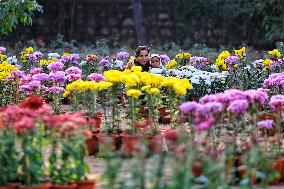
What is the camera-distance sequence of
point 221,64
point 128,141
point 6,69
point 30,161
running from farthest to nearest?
point 221,64 < point 6,69 < point 128,141 < point 30,161

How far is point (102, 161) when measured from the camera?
9297 mm

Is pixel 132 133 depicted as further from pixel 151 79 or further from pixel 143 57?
pixel 143 57

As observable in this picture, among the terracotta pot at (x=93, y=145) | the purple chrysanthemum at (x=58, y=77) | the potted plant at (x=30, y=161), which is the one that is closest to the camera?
the potted plant at (x=30, y=161)

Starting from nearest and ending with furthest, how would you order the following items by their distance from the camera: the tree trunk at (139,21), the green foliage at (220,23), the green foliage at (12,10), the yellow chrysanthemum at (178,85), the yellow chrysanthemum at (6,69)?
the yellow chrysanthemum at (178,85) < the yellow chrysanthemum at (6,69) < the green foliage at (12,10) < the tree trunk at (139,21) < the green foliage at (220,23)

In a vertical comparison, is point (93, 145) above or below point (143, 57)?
below

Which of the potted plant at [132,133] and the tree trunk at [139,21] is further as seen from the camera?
the tree trunk at [139,21]

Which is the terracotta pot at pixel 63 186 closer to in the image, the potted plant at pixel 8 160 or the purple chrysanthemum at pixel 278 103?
the potted plant at pixel 8 160

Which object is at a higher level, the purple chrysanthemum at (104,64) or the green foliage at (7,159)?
the purple chrysanthemum at (104,64)

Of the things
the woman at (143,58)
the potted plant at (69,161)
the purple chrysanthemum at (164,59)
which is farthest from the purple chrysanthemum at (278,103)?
the purple chrysanthemum at (164,59)

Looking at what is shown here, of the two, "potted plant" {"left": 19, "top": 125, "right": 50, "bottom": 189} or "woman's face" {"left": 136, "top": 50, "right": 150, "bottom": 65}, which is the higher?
"woman's face" {"left": 136, "top": 50, "right": 150, "bottom": 65}

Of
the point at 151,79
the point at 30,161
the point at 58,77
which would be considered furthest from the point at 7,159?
the point at 58,77

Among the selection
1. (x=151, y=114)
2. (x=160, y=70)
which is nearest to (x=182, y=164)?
(x=151, y=114)

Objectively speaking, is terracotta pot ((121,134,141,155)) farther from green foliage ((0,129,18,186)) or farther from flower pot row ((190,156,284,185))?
green foliage ((0,129,18,186))

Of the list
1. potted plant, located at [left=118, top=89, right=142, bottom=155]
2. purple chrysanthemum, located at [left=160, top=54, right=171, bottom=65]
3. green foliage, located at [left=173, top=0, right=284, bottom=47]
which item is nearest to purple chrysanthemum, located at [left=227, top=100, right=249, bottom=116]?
potted plant, located at [left=118, top=89, right=142, bottom=155]
